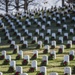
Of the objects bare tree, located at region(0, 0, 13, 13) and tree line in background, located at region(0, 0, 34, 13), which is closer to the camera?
tree line in background, located at region(0, 0, 34, 13)

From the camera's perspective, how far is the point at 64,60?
13.8 m

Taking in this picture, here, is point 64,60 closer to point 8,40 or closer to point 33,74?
point 33,74

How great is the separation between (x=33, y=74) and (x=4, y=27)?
10.8m

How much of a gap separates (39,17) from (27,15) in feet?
5.03

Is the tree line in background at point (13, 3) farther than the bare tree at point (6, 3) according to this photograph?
No

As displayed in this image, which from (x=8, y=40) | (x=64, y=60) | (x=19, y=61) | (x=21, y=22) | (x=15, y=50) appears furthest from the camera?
(x=21, y=22)

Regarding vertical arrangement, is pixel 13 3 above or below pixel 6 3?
above

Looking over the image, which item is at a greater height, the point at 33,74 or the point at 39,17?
the point at 39,17

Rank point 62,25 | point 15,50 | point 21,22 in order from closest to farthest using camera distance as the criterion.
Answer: point 15,50 < point 62,25 < point 21,22

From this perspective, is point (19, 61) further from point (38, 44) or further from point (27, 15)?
point (27, 15)

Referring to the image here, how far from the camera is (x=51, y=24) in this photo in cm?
2397

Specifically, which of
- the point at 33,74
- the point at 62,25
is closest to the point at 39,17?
the point at 62,25

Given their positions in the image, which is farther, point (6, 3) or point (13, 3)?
point (13, 3)

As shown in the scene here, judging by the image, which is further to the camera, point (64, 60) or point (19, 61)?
point (19, 61)
